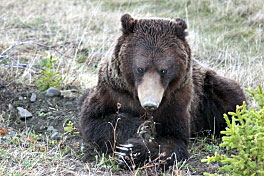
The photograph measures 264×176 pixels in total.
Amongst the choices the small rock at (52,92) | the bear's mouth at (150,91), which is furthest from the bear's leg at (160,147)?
the small rock at (52,92)

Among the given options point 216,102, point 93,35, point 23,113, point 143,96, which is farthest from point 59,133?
point 93,35

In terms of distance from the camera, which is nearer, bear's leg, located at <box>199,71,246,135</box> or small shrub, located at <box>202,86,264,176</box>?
small shrub, located at <box>202,86,264,176</box>

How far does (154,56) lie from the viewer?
408 centimetres

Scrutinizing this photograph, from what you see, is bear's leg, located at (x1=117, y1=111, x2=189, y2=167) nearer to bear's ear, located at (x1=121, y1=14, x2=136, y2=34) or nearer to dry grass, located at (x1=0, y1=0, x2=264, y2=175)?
dry grass, located at (x1=0, y1=0, x2=264, y2=175)

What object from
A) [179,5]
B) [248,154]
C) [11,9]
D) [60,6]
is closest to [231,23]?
[179,5]

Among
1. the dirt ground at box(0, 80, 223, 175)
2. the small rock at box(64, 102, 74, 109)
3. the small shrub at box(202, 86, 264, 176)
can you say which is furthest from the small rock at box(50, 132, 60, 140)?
the small shrub at box(202, 86, 264, 176)

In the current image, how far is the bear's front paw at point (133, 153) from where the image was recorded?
4.16m

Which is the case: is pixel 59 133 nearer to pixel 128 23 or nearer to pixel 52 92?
pixel 52 92

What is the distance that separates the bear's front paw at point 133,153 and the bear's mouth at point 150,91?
1.88 ft

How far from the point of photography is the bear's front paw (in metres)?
4.16

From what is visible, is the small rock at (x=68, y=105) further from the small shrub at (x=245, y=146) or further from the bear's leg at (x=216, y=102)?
the small shrub at (x=245, y=146)

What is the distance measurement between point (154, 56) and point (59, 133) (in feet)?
5.19

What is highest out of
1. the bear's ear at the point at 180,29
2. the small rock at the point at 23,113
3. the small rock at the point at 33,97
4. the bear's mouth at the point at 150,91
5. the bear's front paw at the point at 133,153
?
the bear's ear at the point at 180,29

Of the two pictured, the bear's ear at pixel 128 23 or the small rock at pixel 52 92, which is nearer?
the bear's ear at pixel 128 23
